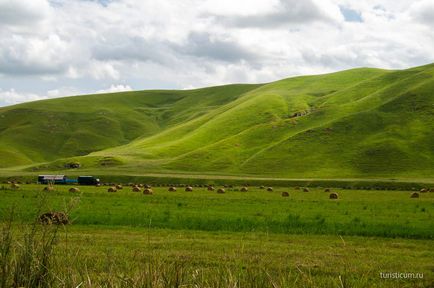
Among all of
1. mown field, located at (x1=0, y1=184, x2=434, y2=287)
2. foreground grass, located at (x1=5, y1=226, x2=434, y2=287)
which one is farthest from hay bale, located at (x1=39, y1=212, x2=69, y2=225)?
foreground grass, located at (x1=5, y1=226, x2=434, y2=287)

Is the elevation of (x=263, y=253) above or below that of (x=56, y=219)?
below

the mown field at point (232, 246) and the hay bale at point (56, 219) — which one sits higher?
the hay bale at point (56, 219)

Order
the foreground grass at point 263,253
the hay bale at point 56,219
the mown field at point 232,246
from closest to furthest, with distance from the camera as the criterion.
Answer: the hay bale at point 56,219, the mown field at point 232,246, the foreground grass at point 263,253

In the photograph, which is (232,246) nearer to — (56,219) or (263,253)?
(263,253)

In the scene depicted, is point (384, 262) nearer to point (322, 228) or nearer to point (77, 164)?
point (322, 228)

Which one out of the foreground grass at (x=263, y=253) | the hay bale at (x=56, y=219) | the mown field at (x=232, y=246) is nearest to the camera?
the hay bale at (x=56, y=219)

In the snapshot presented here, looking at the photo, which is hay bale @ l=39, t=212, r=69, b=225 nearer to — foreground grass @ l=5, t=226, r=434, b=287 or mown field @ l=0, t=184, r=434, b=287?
mown field @ l=0, t=184, r=434, b=287

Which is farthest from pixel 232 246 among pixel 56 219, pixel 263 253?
pixel 56 219

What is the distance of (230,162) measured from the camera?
162625mm

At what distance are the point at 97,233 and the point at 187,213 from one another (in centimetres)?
1153

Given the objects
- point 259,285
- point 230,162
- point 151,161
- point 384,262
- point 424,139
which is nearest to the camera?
point 259,285

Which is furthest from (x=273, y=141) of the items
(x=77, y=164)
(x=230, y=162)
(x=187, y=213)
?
(x=187, y=213)

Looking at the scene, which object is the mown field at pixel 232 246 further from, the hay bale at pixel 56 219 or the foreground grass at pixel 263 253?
the hay bale at pixel 56 219

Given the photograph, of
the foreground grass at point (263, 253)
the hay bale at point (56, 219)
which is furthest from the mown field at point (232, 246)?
the hay bale at point (56, 219)
